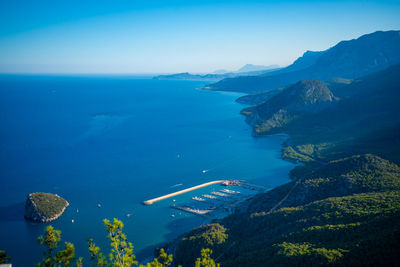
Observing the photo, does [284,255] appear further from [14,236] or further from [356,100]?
[356,100]

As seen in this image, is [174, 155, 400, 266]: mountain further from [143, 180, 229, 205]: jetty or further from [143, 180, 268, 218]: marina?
[143, 180, 229, 205]: jetty

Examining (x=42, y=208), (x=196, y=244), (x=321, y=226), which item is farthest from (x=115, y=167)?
(x=321, y=226)

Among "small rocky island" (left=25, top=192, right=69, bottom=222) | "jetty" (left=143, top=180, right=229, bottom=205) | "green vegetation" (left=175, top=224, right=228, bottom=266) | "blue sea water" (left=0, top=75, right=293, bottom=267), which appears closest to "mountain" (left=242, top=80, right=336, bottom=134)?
"blue sea water" (left=0, top=75, right=293, bottom=267)

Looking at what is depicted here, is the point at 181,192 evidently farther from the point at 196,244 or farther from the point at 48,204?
the point at 196,244

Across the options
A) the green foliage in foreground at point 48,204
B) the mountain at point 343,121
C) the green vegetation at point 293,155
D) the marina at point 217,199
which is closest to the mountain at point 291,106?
the mountain at point 343,121

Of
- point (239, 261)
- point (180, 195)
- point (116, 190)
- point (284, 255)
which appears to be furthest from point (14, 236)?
point (284, 255)

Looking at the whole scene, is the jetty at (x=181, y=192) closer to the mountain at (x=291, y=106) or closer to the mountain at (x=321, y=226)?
the mountain at (x=321, y=226)
